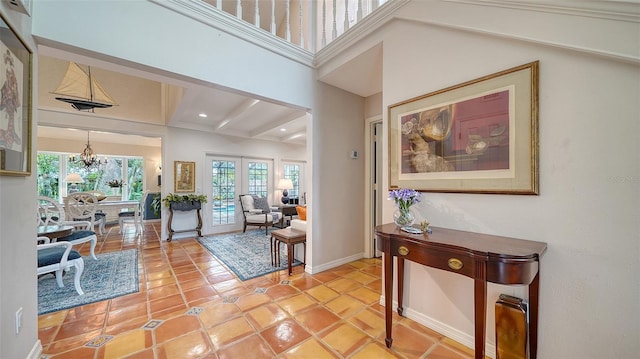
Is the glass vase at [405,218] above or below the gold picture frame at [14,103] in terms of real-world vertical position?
below

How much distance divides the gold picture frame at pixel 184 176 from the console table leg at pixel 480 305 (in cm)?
573

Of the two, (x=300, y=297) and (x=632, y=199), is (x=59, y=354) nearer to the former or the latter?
Result: (x=300, y=297)

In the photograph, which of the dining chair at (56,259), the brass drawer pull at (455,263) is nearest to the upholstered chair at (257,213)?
the dining chair at (56,259)

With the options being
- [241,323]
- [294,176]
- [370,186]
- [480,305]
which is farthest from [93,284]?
[294,176]

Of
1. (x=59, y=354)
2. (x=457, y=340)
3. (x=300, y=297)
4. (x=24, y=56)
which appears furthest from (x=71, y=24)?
(x=457, y=340)

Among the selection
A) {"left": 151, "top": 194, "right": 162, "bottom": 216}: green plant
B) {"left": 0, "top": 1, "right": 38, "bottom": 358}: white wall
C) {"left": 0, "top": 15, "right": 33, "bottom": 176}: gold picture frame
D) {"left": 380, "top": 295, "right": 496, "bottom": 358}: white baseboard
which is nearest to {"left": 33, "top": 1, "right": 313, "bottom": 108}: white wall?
{"left": 0, "top": 1, "right": 38, "bottom": 358}: white wall

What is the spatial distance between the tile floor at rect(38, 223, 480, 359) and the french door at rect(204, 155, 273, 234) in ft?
9.17

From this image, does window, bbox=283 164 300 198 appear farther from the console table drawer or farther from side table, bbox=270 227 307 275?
the console table drawer

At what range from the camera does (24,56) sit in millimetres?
1341

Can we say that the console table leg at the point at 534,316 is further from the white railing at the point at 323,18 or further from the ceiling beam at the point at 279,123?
the ceiling beam at the point at 279,123

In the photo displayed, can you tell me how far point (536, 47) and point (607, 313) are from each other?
5.06 feet

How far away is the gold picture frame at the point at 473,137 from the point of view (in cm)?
141

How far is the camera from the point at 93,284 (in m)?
2.69

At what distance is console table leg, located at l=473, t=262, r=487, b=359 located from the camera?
1222 millimetres
